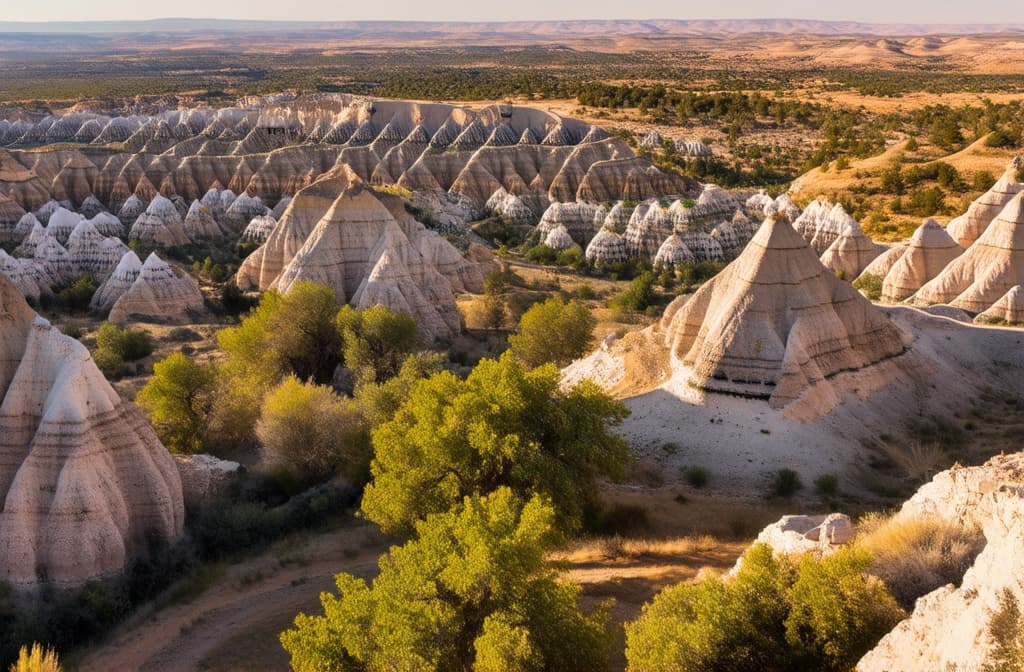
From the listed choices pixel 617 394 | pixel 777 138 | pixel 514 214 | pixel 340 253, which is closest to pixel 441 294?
pixel 340 253

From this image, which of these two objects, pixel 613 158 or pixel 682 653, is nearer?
pixel 682 653

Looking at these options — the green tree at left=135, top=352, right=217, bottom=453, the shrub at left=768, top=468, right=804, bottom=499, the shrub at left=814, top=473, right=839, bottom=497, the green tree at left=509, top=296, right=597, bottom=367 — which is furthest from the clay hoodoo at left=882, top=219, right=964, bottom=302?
the green tree at left=135, top=352, right=217, bottom=453

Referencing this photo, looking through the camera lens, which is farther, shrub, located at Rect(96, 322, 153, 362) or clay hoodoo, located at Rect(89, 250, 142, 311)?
clay hoodoo, located at Rect(89, 250, 142, 311)

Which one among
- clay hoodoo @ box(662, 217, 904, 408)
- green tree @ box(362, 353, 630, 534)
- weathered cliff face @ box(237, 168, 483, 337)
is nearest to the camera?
green tree @ box(362, 353, 630, 534)

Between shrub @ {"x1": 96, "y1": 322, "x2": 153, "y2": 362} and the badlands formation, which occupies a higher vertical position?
the badlands formation

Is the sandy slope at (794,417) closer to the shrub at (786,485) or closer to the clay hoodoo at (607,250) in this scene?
the shrub at (786,485)

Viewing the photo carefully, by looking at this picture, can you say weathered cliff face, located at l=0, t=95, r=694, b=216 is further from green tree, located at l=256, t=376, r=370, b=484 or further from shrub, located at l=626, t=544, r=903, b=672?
shrub, located at l=626, t=544, r=903, b=672

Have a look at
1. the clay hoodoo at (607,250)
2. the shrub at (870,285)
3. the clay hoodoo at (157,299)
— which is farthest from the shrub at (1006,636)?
the clay hoodoo at (607,250)

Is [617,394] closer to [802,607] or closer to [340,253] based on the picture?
[802,607]
